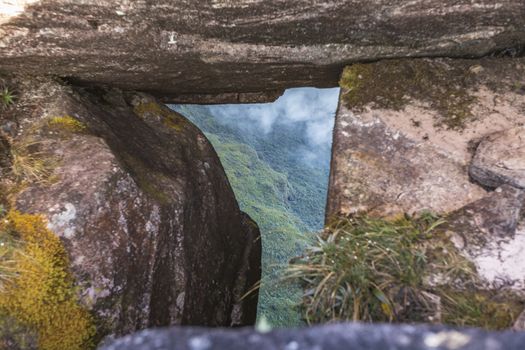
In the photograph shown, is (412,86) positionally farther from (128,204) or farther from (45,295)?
(45,295)

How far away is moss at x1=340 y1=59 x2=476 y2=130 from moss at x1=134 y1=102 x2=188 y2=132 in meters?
2.47

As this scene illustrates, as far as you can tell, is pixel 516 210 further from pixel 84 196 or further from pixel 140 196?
pixel 84 196

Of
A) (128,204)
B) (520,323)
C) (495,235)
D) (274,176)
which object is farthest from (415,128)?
(274,176)

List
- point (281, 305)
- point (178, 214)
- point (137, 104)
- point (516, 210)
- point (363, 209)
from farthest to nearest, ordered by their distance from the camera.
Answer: point (281, 305) < point (137, 104) < point (178, 214) < point (363, 209) < point (516, 210)

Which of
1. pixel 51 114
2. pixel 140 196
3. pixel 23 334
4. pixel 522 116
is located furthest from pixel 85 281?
pixel 522 116

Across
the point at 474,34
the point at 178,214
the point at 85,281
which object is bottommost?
the point at 85,281

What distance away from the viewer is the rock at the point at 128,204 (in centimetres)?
400

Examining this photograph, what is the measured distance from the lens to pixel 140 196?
4414 mm

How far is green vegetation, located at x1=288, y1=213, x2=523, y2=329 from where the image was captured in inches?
128

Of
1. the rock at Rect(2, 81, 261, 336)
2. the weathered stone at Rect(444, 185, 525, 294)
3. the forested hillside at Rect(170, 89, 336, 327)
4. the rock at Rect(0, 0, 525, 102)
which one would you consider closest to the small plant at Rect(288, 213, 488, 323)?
the weathered stone at Rect(444, 185, 525, 294)

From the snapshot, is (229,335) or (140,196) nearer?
(229,335)

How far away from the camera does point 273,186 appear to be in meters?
16.4

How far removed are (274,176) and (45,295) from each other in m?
13.5

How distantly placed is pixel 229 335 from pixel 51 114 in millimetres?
3817
